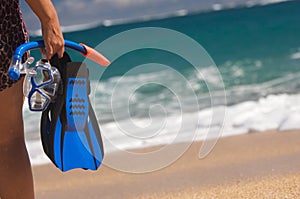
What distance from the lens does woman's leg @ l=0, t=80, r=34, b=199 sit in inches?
75.8

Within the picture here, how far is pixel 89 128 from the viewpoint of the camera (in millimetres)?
1925

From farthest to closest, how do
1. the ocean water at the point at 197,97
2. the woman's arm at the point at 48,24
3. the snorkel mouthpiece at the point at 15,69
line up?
the ocean water at the point at 197,97
the woman's arm at the point at 48,24
the snorkel mouthpiece at the point at 15,69

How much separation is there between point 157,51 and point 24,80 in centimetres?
1321

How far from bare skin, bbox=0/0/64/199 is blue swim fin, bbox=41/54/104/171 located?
7 cm

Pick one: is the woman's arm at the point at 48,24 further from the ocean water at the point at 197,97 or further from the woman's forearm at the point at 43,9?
the ocean water at the point at 197,97

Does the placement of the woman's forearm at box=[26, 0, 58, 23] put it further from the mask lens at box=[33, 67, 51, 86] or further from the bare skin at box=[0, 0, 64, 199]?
the mask lens at box=[33, 67, 51, 86]

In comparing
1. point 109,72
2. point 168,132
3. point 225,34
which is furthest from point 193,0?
point 168,132

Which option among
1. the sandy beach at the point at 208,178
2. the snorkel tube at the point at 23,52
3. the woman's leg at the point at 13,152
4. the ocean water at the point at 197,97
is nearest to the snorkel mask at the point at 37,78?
the snorkel tube at the point at 23,52

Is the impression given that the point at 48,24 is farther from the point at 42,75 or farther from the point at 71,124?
the point at 71,124

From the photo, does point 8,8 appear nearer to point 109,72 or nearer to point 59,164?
point 59,164

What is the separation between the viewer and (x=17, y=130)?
1.97m

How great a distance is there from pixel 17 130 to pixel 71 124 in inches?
8.0

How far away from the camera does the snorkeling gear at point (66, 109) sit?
1.84 m

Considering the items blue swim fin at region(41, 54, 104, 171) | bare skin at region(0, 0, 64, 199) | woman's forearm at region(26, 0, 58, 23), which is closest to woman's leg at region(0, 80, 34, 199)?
bare skin at region(0, 0, 64, 199)
